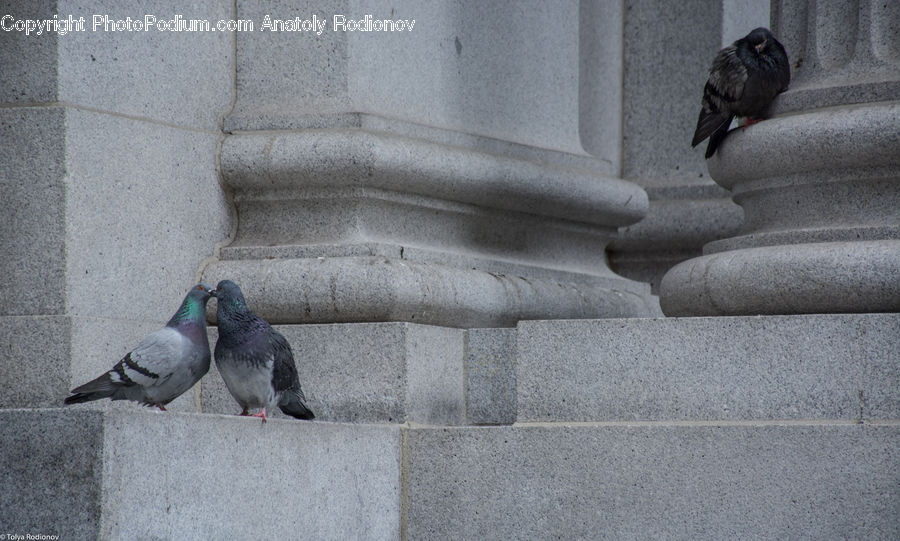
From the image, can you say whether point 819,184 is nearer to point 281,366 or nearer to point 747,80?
point 747,80

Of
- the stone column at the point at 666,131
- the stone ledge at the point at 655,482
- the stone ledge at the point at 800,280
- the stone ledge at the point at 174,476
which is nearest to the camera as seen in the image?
the stone ledge at the point at 174,476

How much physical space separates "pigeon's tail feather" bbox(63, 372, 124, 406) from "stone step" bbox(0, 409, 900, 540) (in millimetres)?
556

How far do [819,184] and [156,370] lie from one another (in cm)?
298

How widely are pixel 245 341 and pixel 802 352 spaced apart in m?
2.25

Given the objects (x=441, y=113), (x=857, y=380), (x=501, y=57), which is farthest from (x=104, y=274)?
(x=857, y=380)

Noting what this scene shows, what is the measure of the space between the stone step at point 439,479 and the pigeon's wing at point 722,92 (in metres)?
1.63

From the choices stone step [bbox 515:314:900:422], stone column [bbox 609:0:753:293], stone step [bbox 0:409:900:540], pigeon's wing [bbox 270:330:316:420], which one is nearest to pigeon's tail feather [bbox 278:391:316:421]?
pigeon's wing [bbox 270:330:316:420]

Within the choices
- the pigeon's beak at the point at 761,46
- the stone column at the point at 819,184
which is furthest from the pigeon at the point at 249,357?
the pigeon's beak at the point at 761,46

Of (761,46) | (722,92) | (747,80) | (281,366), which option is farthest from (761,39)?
(281,366)

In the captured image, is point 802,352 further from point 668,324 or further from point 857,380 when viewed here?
point 668,324

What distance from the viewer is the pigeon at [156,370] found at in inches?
184

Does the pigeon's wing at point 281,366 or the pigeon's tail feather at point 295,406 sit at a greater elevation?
the pigeon's wing at point 281,366

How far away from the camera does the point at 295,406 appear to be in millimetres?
5266

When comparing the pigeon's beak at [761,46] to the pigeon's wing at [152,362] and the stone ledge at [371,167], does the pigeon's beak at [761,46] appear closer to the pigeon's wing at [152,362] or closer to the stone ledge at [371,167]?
the stone ledge at [371,167]
